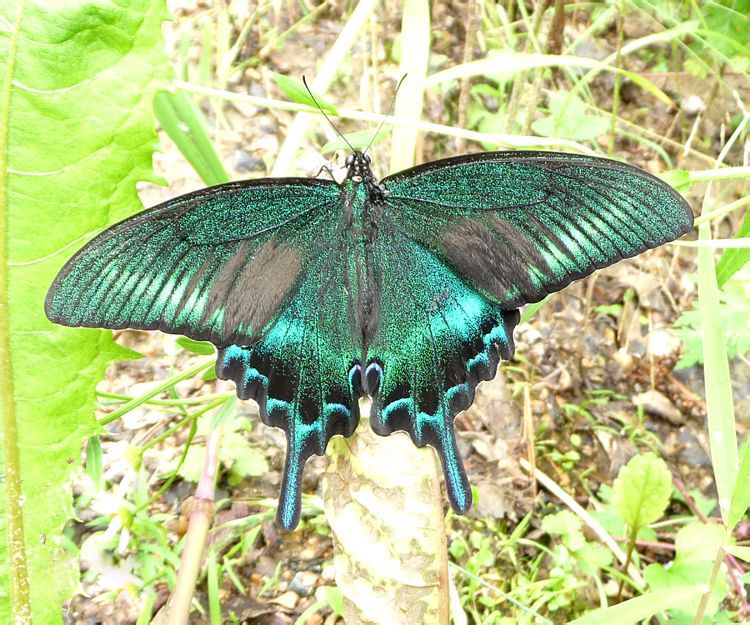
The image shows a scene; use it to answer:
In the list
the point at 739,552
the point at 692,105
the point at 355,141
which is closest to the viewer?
the point at 739,552

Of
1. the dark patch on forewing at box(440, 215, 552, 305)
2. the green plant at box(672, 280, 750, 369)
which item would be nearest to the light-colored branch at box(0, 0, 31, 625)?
the dark patch on forewing at box(440, 215, 552, 305)

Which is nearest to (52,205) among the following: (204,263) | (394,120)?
(204,263)

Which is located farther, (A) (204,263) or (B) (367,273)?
(B) (367,273)

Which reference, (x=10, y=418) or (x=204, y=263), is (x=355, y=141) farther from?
(x=10, y=418)

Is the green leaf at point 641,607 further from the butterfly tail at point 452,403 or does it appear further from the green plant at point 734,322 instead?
the green plant at point 734,322

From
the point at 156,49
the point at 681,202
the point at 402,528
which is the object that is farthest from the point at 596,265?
the point at 156,49

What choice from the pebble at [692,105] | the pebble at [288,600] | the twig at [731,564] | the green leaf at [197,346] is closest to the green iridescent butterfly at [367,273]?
the green leaf at [197,346]
